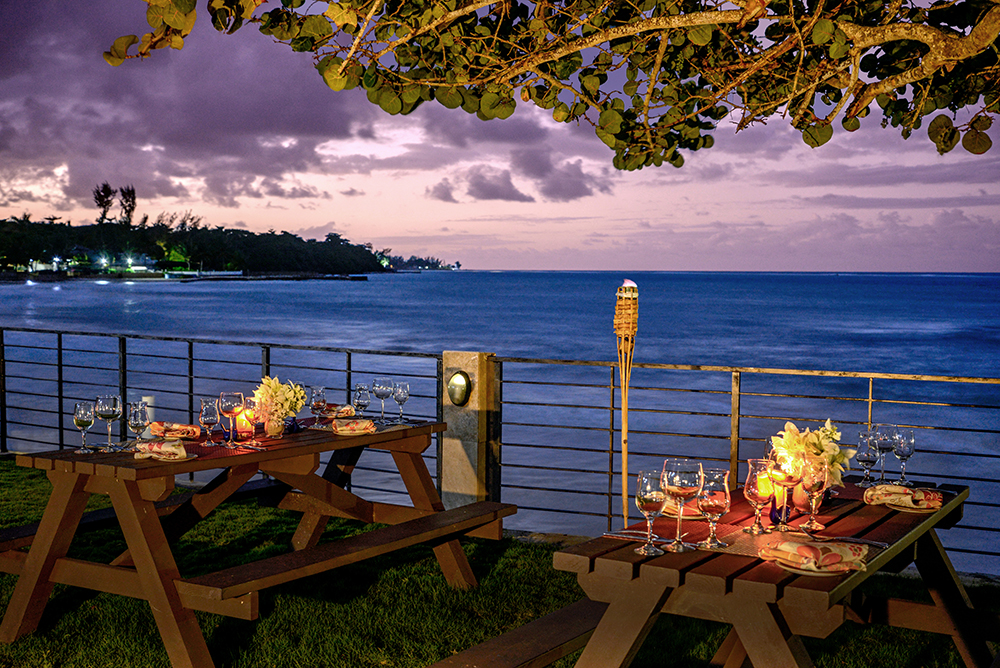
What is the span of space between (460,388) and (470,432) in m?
0.31

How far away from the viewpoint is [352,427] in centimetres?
389

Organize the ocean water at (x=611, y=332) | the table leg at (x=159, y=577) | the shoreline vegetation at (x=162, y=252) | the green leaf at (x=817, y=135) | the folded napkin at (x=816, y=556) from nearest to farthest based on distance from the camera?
the folded napkin at (x=816, y=556) → the table leg at (x=159, y=577) → the green leaf at (x=817, y=135) → the ocean water at (x=611, y=332) → the shoreline vegetation at (x=162, y=252)

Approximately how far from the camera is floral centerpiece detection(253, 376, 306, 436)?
3701 mm

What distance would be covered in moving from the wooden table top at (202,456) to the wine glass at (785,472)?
201 cm

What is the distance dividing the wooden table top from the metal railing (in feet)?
3.38

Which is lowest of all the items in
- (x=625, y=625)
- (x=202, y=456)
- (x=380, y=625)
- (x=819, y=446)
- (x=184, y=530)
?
(x=380, y=625)

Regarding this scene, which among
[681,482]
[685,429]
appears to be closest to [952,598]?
[681,482]

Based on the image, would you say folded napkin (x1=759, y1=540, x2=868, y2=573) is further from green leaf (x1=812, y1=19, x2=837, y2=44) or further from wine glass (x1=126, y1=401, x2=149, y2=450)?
wine glass (x1=126, y1=401, x2=149, y2=450)

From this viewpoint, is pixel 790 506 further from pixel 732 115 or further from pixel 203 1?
pixel 203 1

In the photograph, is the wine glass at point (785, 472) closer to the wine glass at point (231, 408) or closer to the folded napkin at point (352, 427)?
the folded napkin at point (352, 427)

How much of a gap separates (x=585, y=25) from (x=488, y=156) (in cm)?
2919

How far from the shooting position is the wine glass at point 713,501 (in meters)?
2.22

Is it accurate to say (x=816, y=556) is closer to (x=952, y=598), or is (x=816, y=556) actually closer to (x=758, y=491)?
(x=758, y=491)

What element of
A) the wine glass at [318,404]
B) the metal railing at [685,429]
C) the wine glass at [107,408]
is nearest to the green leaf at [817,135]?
the metal railing at [685,429]
